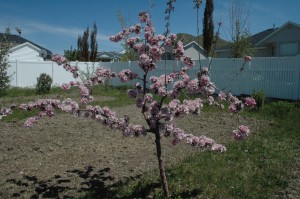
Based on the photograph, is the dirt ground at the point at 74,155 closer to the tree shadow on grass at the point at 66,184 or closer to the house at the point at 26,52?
the tree shadow on grass at the point at 66,184

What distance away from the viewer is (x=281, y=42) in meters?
25.3

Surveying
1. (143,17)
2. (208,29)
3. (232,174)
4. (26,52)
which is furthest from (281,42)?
(26,52)

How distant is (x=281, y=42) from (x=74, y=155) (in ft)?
75.9

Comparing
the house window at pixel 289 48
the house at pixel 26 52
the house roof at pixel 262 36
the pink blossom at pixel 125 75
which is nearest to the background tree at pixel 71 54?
the house at pixel 26 52

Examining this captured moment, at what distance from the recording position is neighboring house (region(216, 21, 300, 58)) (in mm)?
24344

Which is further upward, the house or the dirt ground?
the house

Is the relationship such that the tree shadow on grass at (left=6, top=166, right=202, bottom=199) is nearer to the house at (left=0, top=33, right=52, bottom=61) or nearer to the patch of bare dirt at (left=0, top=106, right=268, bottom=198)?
the patch of bare dirt at (left=0, top=106, right=268, bottom=198)

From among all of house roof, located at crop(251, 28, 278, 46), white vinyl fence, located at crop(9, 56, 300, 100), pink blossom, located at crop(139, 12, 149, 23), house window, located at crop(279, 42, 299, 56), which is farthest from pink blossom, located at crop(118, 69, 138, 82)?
house roof, located at crop(251, 28, 278, 46)

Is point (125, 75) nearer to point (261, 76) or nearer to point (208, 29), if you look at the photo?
point (261, 76)

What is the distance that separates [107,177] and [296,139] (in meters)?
4.08

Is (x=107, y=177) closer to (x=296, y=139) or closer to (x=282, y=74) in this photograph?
(x=296, y=139)

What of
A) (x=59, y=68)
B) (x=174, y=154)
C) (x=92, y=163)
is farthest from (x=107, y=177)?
(x=59, y=68)

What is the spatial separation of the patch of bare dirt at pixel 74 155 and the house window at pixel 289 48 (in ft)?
60.0

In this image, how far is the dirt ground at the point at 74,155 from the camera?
438 centimetres
